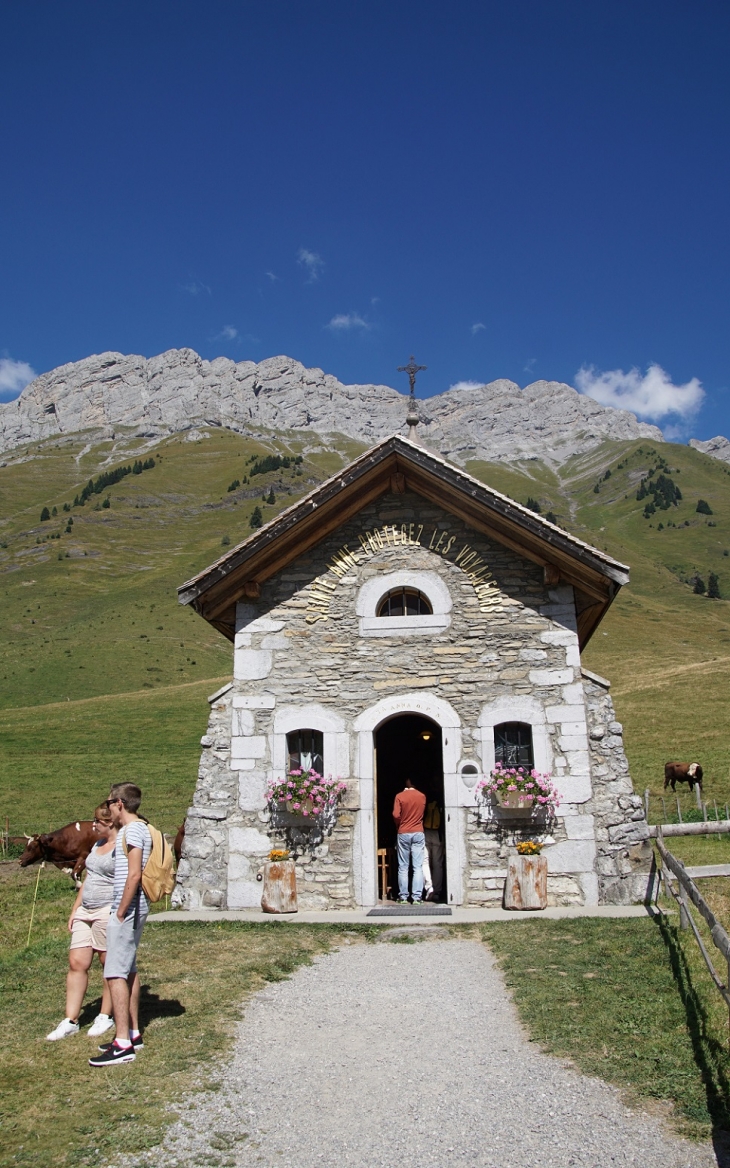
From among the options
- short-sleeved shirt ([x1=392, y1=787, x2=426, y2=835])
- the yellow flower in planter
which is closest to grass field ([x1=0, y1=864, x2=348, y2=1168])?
short-sleeved shirt ([x1=392, y1=787, x2=426, y2=835])

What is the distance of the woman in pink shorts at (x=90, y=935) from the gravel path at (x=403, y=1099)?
4.20ft

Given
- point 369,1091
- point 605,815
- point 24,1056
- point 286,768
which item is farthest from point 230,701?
point 369,1091

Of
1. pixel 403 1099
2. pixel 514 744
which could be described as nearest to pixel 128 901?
pixel 403 1099

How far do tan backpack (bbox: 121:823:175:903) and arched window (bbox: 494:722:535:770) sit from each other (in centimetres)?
710

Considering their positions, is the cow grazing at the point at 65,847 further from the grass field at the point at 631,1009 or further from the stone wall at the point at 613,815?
the stone wall at the point at 613,815

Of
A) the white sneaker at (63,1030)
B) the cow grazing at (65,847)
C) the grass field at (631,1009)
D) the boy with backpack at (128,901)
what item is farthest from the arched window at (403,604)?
the white sneaker at (63,1030)

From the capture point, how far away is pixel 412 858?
12734mm

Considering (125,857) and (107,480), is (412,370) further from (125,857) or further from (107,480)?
(107,480)

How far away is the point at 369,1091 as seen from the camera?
→ 540cm

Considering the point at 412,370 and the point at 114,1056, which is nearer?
the point at 114,1056

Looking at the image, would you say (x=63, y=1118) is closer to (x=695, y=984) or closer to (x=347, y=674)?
(x=695, y=984)

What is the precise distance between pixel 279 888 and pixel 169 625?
6931 cm

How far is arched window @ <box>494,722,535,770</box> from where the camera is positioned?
12.6m

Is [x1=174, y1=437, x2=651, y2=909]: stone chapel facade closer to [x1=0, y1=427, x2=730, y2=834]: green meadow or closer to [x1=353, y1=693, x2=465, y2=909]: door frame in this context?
[x1=353, y1=693, x2=465, y2=909]: door frame
